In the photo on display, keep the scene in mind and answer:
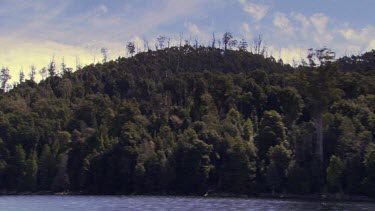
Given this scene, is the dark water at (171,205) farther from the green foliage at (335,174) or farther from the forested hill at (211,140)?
the forested hill at (211,140)

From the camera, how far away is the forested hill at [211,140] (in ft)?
359

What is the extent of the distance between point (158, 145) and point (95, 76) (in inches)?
3093

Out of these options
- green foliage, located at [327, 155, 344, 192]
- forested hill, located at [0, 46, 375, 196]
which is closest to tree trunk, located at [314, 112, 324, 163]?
forested hill, located at [0, 46, 375, 196]

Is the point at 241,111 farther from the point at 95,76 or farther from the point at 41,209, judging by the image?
the point at 41,209

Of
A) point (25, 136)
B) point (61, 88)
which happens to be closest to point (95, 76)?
point (61, 88)

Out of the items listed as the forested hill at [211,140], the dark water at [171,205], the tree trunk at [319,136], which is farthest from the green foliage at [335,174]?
the dark water at [171,205]

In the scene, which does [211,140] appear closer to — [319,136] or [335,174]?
[319,136]

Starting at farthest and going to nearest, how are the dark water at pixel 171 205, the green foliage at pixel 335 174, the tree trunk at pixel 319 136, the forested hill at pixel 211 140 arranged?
the tree trunk at pixel 319 136
the forested hill at pixel 211 140
the green foliage at pixel 335 174
the dark water at pixel 171 205

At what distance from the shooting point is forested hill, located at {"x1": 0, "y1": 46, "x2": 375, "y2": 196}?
109 metres

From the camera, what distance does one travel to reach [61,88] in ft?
613

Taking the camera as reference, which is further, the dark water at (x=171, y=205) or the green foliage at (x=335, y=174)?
the green foliage at (x=335, y=174)

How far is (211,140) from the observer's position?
120438 millimetres

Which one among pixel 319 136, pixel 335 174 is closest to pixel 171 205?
pixel 335 174

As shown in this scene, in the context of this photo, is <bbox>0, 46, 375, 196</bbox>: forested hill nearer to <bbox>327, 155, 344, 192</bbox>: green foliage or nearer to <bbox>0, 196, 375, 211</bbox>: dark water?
<bbox>327, 155, 344, 192</bbox>: green foliage
